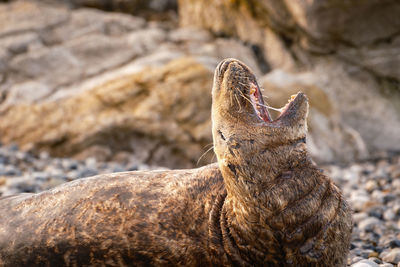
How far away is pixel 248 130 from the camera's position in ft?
8.91

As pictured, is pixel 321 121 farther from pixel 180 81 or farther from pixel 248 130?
pixel 248 130

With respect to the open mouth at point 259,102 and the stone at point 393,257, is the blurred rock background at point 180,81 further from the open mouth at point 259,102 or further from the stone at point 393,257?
the open mouth at point 259,102

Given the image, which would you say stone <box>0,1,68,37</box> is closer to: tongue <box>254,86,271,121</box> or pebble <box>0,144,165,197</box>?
pebble <box>0,144,165,197</box>

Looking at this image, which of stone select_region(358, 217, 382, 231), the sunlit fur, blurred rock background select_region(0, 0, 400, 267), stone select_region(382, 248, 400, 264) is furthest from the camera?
blurred rock background select_region(0, 0, 400, 267)

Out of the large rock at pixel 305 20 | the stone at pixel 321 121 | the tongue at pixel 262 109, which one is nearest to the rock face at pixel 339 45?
the large rock at pixel 305 20

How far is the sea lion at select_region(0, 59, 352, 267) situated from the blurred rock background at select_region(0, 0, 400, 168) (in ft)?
15.1

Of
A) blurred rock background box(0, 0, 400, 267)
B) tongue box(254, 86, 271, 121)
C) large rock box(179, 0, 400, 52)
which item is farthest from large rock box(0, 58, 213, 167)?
tongue box(254, 86, 271, 121)

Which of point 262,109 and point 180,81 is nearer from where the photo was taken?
point 262,109

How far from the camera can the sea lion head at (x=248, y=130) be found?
2619 mm

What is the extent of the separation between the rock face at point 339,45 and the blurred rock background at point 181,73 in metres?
0.02

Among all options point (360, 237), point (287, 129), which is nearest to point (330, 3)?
point (360, 237)

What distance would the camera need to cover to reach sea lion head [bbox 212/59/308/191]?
2.62m

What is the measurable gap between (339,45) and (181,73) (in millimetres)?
3793

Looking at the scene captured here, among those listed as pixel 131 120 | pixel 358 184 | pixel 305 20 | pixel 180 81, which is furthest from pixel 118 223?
pixel 305 20
